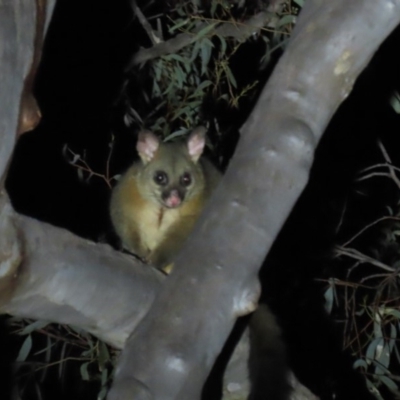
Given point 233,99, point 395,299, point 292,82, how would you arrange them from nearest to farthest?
point 292,82, point 395,299, point 233,99

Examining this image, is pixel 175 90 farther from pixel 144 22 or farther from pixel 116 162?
pixel 116 162

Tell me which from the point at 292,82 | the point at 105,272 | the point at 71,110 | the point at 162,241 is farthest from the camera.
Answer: the point at 71,110

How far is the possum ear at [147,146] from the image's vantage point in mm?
3893

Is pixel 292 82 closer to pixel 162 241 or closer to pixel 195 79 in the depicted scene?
pixel 162 241

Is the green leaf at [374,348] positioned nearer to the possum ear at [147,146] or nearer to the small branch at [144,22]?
the possum ear at [147,146]

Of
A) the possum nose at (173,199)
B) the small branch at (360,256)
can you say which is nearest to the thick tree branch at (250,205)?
the possum nose at (173,199)

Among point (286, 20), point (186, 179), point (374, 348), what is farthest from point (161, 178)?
point (374, 348)

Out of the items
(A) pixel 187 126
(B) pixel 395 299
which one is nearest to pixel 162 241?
(B) pixel 395 299

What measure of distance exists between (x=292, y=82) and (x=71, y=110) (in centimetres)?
330

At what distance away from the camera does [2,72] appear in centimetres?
140

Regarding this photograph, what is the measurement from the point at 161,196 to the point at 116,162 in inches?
60.0

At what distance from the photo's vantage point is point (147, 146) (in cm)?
392

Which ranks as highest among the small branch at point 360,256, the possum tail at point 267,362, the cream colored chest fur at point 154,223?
the possum tail at point 267,362

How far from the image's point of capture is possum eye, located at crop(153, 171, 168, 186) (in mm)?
3777
